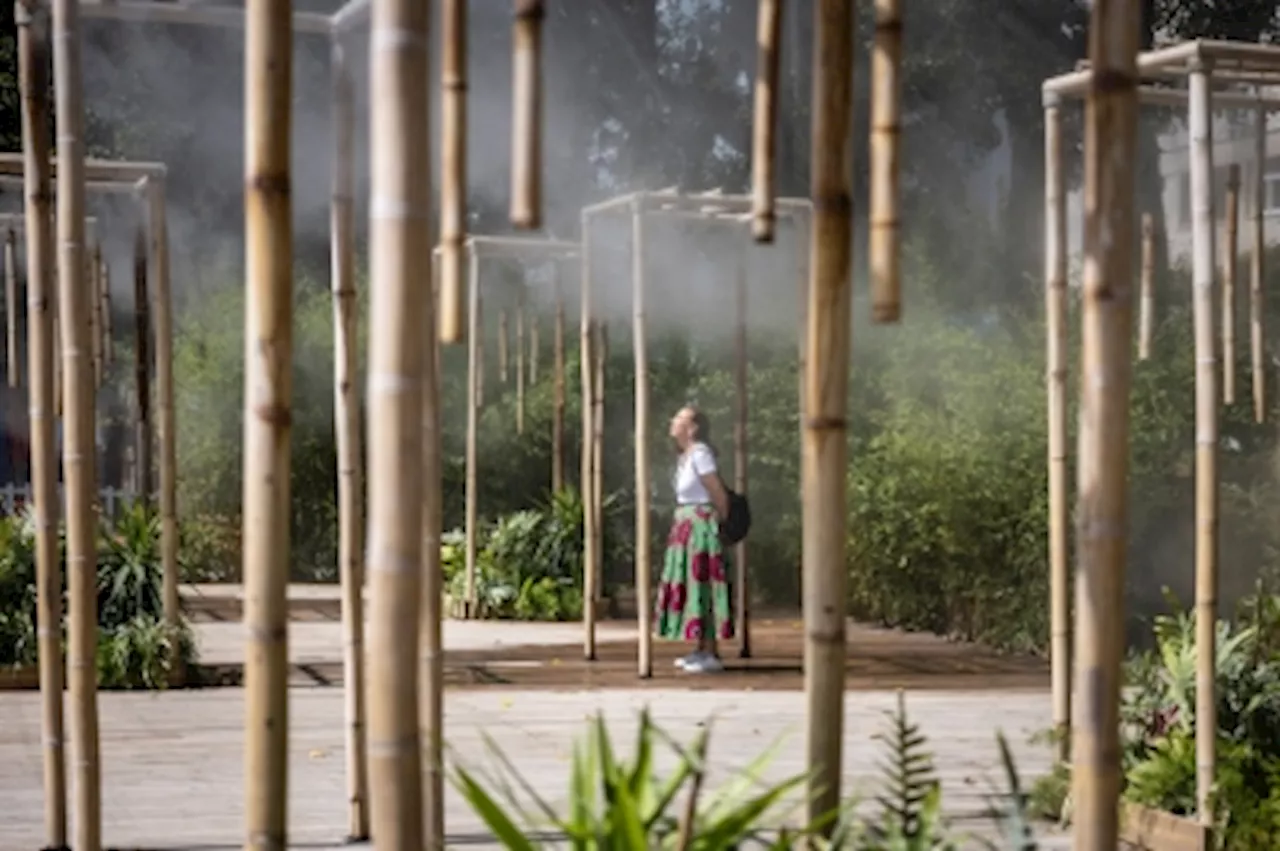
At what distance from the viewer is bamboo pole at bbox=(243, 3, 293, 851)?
339 cm

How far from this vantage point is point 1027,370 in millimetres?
14859

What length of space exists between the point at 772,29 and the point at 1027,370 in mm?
11380

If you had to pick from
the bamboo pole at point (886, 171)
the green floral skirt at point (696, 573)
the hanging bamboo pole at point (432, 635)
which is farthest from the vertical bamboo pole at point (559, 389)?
the bamboo pole at point (886, 171)

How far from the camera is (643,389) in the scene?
1245cm

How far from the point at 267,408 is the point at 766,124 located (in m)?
0.80

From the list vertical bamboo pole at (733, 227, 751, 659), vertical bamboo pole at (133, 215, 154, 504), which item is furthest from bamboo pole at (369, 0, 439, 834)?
vertical bamboo pole at (133, 215, 154, 504)

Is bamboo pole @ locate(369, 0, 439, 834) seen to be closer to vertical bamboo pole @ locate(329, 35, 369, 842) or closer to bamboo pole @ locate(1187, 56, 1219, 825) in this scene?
vertical bamboo pole @ locate(329, 35, 369, 842)

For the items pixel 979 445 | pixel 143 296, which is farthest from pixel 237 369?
pixel 979 445

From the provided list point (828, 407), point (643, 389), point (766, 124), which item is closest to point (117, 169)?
point (643, 389)

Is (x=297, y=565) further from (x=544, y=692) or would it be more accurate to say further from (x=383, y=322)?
(x=383, y=322)

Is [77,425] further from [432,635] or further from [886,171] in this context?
[886,171]

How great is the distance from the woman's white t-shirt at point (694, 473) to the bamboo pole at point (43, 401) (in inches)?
254

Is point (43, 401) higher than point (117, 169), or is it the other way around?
point (117, 169)

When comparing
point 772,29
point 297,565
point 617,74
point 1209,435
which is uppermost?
point 617,74
